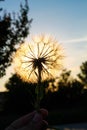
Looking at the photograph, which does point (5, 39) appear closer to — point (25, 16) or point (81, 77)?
point (25, 16)

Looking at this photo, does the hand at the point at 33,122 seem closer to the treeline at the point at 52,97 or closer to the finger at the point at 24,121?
the finger at the point at 24,121

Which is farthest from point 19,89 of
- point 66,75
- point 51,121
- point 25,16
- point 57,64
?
point 57,64

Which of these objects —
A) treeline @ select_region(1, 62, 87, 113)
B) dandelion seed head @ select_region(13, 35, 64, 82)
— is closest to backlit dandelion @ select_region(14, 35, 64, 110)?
dandelion seed head @ select_region(13, 35, 64, 82)

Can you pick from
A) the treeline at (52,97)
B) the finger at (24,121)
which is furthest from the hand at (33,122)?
the treeline at (52,97)

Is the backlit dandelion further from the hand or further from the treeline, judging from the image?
the treeline

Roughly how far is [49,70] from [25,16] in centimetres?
2555

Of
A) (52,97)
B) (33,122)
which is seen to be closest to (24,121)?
(33,122)

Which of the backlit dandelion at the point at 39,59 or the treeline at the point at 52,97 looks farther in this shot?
A: the treeline at the point at 52,97

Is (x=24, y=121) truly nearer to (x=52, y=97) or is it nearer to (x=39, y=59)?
(x=39, y=59)

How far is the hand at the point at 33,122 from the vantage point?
3.01m

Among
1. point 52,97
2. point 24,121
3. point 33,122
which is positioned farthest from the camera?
point 52,97

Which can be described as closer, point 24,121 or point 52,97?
point 24,121

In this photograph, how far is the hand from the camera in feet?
9.88

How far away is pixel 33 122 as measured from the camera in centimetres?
307
